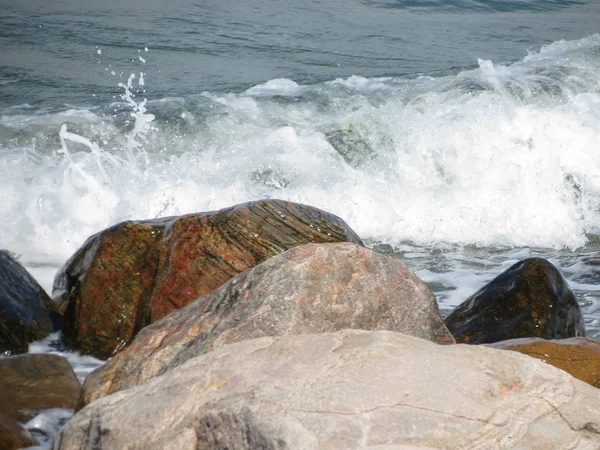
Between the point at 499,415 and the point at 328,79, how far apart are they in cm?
998

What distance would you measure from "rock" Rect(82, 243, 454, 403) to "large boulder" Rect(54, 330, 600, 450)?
0.64 m

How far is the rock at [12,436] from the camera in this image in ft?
11.9

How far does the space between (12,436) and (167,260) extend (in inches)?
64.1

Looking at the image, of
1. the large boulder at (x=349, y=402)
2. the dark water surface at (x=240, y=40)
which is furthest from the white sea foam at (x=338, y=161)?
the large boulder at (x=349, y=402)

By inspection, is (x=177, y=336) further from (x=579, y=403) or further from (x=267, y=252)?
(x=579, y=403)

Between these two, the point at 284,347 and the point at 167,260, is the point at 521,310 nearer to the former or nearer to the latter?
the point at 167,260

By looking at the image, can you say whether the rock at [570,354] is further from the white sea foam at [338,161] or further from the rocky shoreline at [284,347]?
the white sea foam at [338,161]

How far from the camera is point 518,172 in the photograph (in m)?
9.59

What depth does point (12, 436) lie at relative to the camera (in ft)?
12.1

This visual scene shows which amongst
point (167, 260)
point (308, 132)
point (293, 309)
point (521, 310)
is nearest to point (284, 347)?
point (293, 309)

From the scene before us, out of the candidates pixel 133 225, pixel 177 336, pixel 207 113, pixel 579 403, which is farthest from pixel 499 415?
pixel 207 113

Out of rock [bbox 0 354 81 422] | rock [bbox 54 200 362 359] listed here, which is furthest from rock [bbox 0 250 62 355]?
rock [bbox 0 354 81 422]

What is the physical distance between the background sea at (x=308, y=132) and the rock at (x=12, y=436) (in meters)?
0.32

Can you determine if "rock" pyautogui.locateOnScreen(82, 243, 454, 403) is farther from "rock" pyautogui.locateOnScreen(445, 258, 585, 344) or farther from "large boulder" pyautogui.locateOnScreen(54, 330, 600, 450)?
"rock" pyautogui.locateOnScreen(445, 258, 585, 344)
